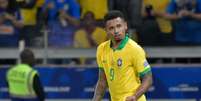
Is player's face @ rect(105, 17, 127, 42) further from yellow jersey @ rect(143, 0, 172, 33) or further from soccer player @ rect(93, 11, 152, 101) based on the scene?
yellow jersey @ rect(143, 0, 172, 33)

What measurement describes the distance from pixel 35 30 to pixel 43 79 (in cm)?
114

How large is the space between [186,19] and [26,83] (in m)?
4.37

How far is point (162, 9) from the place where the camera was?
13398 mm

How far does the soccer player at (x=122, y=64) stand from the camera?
6.14 m

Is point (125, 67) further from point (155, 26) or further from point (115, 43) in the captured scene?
point (155, 26)

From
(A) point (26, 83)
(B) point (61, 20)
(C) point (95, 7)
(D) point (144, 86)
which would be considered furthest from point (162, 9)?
(D) point (144, 86)

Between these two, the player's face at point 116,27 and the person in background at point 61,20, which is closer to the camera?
the player's face at point 116,27

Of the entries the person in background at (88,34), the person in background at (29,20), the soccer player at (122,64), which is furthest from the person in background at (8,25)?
the soccer player at (122,64)

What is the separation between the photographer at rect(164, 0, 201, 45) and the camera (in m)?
13.2

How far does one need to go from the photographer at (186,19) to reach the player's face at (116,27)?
7.13 meters

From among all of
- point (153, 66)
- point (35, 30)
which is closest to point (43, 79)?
point (35, 30)

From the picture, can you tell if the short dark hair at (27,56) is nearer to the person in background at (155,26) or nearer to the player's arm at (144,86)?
the person in background at (155,26)

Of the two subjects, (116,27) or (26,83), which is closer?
(116,27)

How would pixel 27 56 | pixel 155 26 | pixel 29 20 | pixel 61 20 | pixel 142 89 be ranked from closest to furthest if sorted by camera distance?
pixel 142 89 → pixel 27 56 → pixel 155 26 → pixel 61 20 → pixel 29 20
